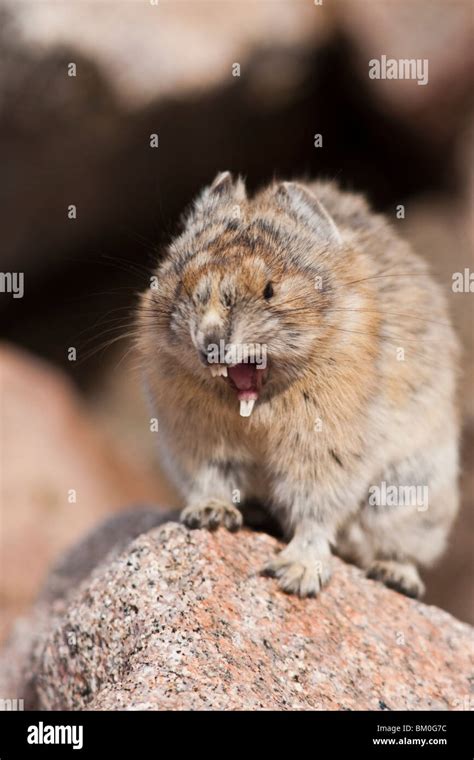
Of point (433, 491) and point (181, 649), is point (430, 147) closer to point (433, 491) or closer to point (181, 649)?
point (433, 491)

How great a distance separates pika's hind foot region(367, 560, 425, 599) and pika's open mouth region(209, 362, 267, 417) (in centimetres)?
239

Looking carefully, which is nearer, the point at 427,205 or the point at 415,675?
the point at 415,675

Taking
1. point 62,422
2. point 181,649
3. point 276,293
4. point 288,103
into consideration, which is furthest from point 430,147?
point 181,649

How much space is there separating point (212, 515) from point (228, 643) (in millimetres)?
1257

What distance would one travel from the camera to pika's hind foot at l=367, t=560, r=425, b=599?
355 inches

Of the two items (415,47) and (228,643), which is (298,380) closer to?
(228,643)

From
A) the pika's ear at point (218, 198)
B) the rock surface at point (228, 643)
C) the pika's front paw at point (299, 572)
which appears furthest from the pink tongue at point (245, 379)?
the pika's ear at point (218, 198)

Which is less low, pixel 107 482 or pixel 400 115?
pixel 400 115

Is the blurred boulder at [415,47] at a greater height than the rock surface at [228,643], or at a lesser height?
greater

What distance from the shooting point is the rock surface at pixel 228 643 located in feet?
21.7

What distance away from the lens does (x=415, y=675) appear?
7773mm

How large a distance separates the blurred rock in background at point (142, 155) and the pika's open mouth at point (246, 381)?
240 inches

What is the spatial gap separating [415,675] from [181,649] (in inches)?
79.7

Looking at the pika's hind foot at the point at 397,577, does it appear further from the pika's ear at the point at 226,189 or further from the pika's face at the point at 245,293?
the pika's ear at the point at 226,189
